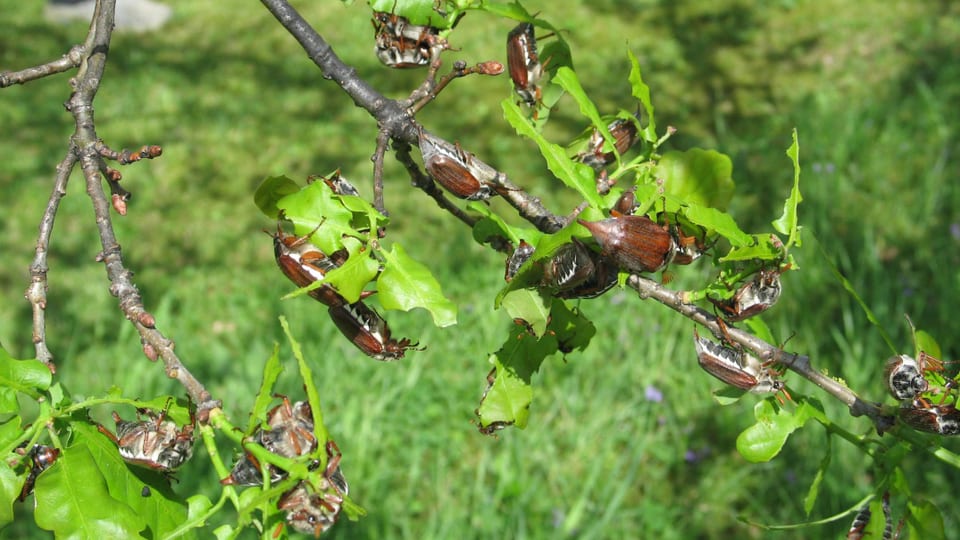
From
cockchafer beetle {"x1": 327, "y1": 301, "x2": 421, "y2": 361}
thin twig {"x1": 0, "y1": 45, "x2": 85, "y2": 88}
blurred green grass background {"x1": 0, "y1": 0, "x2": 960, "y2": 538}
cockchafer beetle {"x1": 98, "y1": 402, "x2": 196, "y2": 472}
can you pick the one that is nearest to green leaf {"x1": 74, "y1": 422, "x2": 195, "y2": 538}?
cockchafer beetle {"x1": 98, "y1": 402, "x2": 196, "y2": 472}

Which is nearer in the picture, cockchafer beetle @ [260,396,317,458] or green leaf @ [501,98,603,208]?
cockchafer beetle @ [260,396,317,458]

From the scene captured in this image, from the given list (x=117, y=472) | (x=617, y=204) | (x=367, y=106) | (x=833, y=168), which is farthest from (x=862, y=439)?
(x=833, y=168)

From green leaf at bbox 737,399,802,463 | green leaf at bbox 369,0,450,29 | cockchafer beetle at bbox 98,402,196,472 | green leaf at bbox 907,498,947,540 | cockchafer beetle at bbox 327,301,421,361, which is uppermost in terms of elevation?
green leaf at bbox 369,0,450,29

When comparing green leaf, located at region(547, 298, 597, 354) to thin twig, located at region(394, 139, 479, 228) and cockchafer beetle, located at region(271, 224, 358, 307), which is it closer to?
thin twig, located at region(394, 139, 479, 228)

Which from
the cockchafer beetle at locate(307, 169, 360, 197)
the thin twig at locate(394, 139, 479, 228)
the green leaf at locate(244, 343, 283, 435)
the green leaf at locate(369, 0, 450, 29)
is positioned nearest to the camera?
the green leaf at locate(244, 343, 283, 435)

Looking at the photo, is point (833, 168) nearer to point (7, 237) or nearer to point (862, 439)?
point (862, 439)

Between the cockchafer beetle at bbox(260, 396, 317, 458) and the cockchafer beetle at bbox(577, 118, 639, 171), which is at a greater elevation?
the cockchafer beetle at bbox(577, 118, 639, 171)

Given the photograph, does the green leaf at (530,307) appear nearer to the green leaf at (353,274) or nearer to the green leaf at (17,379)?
the green leaf at (353,274)
